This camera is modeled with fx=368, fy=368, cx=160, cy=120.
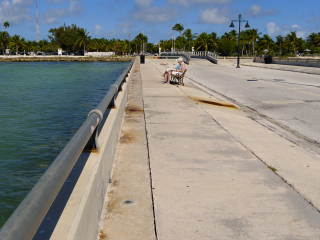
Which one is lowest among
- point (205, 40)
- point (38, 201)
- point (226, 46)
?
point (38, 201)

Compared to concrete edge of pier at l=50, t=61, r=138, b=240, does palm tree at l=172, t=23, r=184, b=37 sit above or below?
above

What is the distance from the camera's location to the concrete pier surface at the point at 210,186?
380 centimetres

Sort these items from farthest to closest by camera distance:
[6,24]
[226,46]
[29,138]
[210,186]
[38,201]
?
[6,24], [226,46], [29,138], [210,186], [38,201]

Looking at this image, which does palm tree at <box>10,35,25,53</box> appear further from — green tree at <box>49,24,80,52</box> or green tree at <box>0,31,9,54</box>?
green tree at <box>49,24,80,52</box>

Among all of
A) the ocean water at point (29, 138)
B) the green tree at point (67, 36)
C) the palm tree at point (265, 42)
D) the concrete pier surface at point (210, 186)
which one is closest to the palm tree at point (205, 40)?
the palm tree at point (265, 42)

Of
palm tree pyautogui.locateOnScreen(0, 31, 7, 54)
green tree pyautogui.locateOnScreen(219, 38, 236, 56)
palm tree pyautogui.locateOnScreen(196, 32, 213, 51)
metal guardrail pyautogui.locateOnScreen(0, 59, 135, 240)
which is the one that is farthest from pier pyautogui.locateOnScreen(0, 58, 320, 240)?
palm tree pyautogui.locateOnScreen(0, 31, 7, 54)

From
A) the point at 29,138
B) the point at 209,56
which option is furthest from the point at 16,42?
the point at 29,138

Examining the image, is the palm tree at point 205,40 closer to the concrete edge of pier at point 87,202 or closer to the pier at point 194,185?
the pier at point 194,185

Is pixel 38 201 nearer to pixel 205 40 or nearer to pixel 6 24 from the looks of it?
pixel 205 40

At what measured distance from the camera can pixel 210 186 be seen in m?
4.86

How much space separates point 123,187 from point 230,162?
189 centimetres

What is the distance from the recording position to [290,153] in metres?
6.75

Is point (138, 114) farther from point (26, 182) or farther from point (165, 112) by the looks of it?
point (26, 182)

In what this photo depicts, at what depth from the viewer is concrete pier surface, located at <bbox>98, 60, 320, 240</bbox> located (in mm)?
3801
